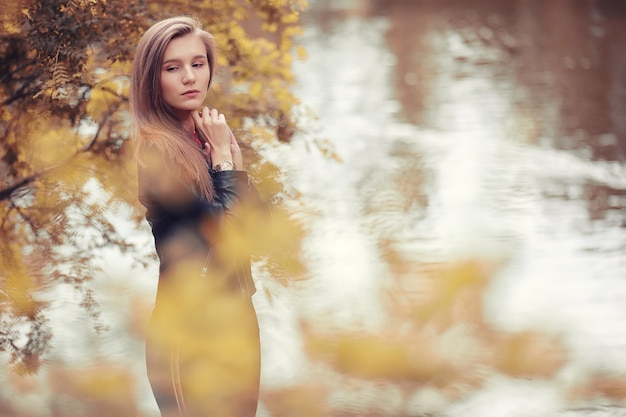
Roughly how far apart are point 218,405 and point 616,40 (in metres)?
13.5

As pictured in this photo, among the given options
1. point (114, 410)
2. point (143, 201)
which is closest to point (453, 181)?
point (143, 201)

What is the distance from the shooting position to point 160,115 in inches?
83.2

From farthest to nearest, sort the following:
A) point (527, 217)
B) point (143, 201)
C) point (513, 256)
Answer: point (527, 217)
point (143, 201)
point (513, 256)

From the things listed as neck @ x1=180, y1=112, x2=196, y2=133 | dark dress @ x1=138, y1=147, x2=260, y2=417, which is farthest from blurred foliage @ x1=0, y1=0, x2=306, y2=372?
dark dress @ x1=138, y1=147, x2=260, y2=417

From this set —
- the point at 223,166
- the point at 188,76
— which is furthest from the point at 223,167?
the point at 188,76

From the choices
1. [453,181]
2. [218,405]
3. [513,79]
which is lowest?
[218,405]

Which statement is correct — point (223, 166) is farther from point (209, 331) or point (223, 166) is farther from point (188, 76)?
point (209, 331)

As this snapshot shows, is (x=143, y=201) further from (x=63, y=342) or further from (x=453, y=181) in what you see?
(x=453, y=181)

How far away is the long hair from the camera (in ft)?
6.65

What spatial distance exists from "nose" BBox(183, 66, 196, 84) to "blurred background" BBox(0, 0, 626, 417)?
42cm

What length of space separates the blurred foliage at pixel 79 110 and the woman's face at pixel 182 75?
909 millimetres

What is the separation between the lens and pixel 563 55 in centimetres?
1337

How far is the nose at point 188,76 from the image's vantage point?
2.10m

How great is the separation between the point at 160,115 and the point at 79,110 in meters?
1.60
